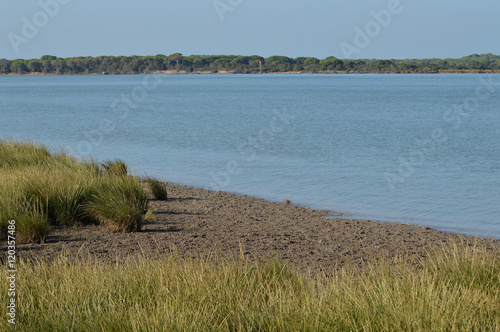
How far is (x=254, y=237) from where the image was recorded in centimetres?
954

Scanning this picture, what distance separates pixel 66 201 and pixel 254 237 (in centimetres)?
309

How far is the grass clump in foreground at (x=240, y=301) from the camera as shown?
4086mm

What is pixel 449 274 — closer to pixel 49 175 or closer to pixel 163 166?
pixel 49 175

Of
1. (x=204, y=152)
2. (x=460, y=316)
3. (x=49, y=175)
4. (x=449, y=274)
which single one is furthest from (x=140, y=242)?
(x=204, y=152)

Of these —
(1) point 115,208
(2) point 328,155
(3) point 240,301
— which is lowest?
(2) point 328,155

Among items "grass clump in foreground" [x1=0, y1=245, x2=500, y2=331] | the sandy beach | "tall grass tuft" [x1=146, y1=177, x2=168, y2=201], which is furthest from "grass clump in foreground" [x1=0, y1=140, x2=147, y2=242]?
"grass clump in foreground" [x1=0, y1=245, x2=500, y2=331]

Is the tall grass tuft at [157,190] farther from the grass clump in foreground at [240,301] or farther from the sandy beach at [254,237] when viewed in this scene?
the grass clump in foreground at [240,301]

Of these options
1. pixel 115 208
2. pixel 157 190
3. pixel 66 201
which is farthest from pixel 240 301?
pixel 157 190

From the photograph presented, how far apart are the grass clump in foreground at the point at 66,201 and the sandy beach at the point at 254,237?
8.5 inches

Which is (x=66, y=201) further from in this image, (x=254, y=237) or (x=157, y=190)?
(x=157, y=190)

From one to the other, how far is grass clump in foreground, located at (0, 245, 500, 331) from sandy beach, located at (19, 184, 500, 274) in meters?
1.58

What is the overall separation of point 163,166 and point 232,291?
1618 cm

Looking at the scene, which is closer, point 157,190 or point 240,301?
point 240,301

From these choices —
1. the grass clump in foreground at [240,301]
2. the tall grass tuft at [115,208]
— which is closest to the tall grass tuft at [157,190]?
the tall grass tuft at [115,208]
